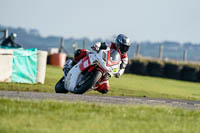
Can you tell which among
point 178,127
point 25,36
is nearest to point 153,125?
point 178,127

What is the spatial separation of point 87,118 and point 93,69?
419 cm

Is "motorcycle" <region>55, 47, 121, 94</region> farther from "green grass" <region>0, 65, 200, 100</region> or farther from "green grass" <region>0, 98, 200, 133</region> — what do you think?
"green grass" <region>0, 65, 200, 100</region>

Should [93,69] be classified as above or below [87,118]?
above

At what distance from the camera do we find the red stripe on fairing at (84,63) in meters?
11.7

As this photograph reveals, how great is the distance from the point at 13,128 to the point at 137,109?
3243 millimetres

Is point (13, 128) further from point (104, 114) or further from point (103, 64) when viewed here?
point (103, 64)

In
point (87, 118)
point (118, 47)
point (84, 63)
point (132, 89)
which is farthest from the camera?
point (132, 89)

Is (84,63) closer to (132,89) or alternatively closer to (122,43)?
(122,43)

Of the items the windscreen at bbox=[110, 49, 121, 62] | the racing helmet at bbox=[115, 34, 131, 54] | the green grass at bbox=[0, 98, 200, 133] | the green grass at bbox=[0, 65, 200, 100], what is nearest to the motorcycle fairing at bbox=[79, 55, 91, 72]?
the windscreen at bbox=[110, 49, 121, 62]

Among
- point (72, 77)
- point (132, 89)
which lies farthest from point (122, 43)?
point (132, 89)

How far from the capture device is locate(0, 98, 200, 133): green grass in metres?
6.72

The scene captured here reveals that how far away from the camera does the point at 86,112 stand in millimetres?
8312

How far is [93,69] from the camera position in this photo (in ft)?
38.5

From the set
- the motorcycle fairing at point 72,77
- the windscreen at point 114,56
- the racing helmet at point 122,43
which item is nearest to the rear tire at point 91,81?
the motorcycle fairing at point 72,77
